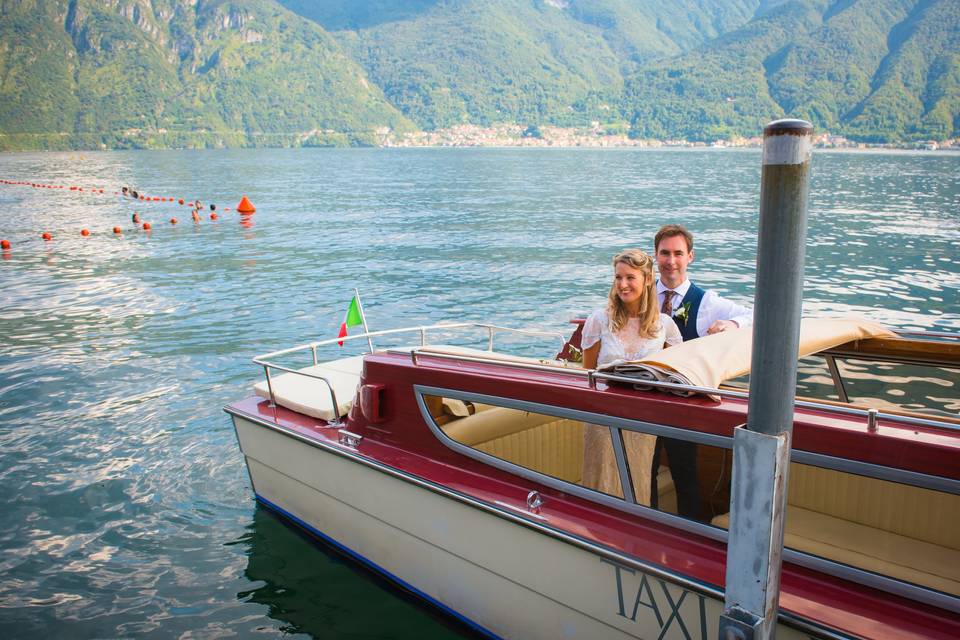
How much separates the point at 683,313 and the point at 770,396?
8.59ft

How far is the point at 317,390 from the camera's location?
682cm

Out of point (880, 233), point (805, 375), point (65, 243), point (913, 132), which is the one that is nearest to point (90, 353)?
point (805, 375)

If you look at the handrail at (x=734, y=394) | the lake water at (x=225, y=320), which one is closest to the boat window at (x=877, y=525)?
the handrail at (x=734, y=394)

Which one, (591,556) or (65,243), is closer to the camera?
(591,556)

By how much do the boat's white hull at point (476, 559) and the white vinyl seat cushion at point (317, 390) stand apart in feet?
1.05

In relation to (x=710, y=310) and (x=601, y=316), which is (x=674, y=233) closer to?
(x=710, y=310)

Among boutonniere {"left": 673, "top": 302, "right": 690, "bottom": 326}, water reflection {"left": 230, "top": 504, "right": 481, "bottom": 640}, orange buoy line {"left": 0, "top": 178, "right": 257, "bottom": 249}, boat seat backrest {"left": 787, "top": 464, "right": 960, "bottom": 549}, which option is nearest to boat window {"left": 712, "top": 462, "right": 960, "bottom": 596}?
boat seat backrest {"left": 787, "top": 464, "right": 960, "bottom": 549}

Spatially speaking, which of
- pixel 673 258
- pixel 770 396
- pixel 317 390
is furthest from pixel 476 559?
pixel 317 390

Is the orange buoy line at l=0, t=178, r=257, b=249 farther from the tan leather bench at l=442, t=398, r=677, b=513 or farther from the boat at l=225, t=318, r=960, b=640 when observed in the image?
the tan leather bench at l=442, t=398, r=677, b=513

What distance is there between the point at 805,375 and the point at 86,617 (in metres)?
6.13

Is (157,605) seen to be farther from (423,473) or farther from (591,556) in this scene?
(591,556)

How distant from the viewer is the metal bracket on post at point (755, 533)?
307 centimetres

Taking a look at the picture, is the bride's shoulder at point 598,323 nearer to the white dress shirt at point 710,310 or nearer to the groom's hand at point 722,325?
the white dress shirt at point 710,310

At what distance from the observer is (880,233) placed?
1056 inches
